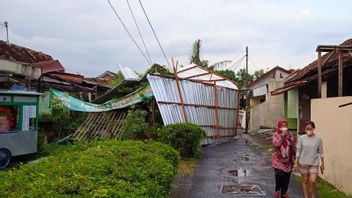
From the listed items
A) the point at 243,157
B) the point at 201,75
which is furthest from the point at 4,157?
the point at 201,75

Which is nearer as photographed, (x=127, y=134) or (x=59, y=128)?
(x=127, y=134)

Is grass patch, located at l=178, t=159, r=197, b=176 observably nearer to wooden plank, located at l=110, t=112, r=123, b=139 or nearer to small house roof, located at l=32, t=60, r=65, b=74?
wooden plank, located at l=110, t=112, r=123, b=139

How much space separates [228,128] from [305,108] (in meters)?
4.83

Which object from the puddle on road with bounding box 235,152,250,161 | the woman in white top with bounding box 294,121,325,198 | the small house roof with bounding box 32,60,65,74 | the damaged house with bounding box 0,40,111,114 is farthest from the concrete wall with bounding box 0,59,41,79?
the woman in white top with bounding box 294,121,325,198

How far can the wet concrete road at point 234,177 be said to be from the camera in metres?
8.59

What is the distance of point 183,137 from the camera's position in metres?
13.2

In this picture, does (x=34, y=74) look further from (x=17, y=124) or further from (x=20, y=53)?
(x=20, y=53)

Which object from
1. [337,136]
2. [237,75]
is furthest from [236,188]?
[237,75]

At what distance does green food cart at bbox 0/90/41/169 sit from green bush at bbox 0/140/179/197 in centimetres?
669

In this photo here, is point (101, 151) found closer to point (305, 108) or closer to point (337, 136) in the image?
point (337, 136)

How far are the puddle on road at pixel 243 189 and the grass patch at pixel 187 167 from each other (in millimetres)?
1767

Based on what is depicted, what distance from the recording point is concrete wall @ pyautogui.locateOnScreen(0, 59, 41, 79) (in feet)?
36.8

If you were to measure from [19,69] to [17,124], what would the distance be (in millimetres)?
1863

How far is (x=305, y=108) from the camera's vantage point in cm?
1638
